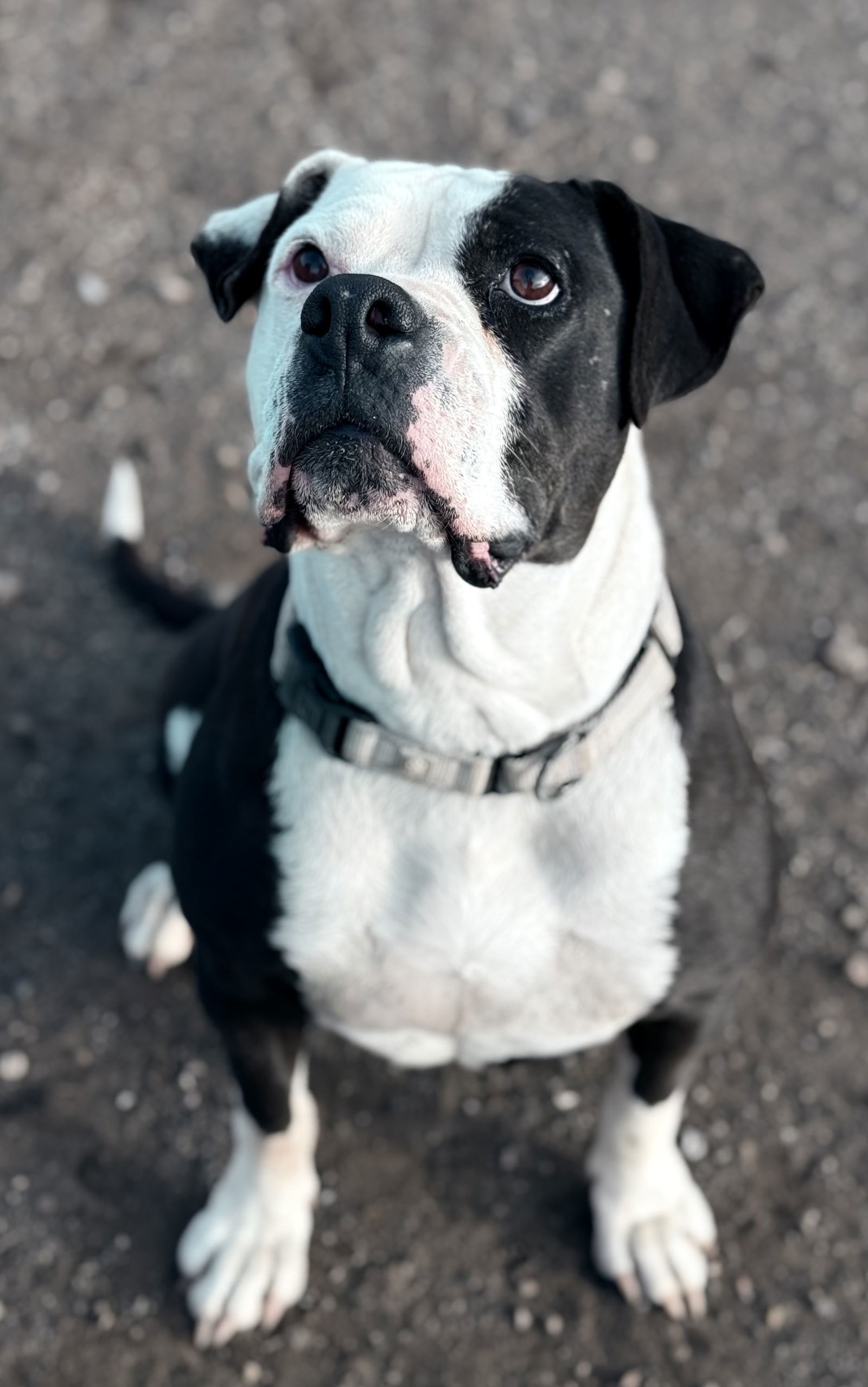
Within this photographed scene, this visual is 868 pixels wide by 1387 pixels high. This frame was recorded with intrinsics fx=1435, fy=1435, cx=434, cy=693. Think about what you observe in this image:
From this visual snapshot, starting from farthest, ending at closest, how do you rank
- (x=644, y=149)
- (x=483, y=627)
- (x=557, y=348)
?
(x=644, y=149)
(x=483, y=627)
(x=557, y=348)

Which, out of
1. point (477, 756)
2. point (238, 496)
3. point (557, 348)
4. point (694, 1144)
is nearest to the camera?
point (557, 348)

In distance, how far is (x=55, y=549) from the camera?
4000 millimetres

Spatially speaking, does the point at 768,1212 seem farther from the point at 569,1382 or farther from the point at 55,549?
the point at 55,549

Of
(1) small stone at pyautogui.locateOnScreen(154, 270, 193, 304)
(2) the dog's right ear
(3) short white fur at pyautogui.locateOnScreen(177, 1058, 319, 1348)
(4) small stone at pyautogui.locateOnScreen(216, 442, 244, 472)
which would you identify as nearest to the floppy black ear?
(2) the dog's right ear

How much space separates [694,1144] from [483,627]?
1.61 metres

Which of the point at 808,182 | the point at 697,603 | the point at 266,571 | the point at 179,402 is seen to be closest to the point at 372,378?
the point at 266,571

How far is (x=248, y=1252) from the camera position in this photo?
9.59ft

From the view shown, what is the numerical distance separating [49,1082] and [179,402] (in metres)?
2.02

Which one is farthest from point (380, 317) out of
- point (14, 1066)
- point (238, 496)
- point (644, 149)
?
point (644, 149)

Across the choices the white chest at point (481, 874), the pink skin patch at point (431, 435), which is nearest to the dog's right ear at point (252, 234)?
the pink skin patch at point (431, 435)

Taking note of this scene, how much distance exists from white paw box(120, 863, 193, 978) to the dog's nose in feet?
5.90

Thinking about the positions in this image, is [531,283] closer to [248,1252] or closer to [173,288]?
[248,1252]

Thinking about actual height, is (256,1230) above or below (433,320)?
below

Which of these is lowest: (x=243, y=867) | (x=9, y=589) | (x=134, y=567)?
(x=9, y=589)
